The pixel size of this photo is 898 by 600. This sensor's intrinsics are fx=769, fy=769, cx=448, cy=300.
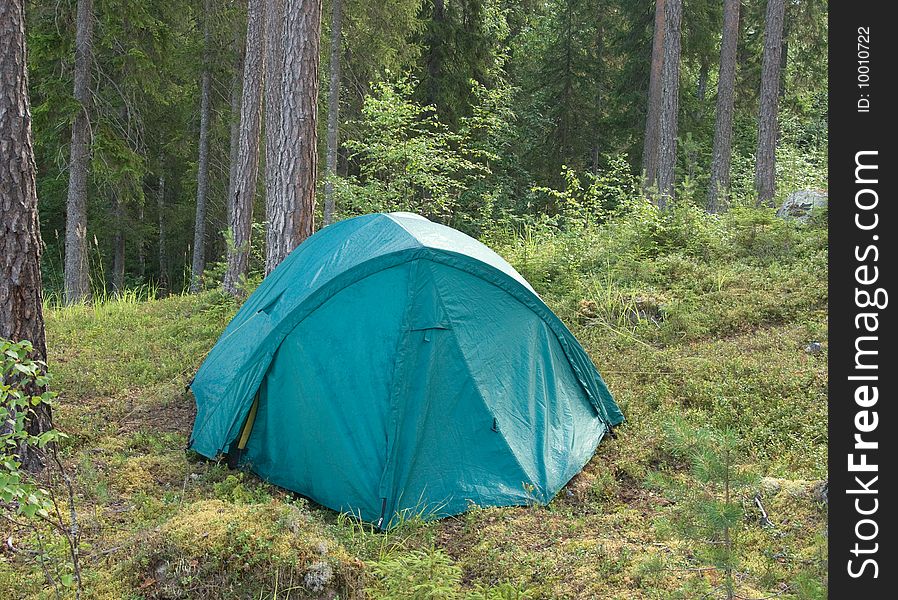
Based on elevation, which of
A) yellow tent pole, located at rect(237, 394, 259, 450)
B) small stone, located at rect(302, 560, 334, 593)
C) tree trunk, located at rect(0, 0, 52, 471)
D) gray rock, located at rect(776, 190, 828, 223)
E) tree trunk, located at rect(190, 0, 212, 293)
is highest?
tree trunk, located at rect(190, 0, 212, 293)

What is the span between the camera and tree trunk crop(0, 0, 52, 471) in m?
4.43

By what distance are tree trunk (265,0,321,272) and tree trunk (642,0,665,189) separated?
1059 centimetres

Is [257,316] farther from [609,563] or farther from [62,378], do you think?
[609,563]

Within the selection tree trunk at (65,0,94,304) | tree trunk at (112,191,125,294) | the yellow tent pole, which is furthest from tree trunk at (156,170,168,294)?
the yellow tent pole

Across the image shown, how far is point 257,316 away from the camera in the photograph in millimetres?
5684

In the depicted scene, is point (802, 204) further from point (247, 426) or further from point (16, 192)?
point (16, 192)

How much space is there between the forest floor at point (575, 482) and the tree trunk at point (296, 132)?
148 centimetres

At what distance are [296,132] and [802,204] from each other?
7.13m

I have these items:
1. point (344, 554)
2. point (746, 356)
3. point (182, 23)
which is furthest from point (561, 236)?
point (182, 23)

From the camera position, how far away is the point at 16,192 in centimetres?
445

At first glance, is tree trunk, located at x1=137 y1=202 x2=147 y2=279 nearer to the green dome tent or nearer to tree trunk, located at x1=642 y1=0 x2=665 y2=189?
tree trunk, located at x1=642 y1=0 x2=665 y2=189

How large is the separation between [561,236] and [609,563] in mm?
6864

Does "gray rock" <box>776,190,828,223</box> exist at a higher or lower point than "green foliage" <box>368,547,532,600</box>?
higher

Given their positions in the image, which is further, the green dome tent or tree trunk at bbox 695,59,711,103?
tree trunk at bbox 695,59,711,103
